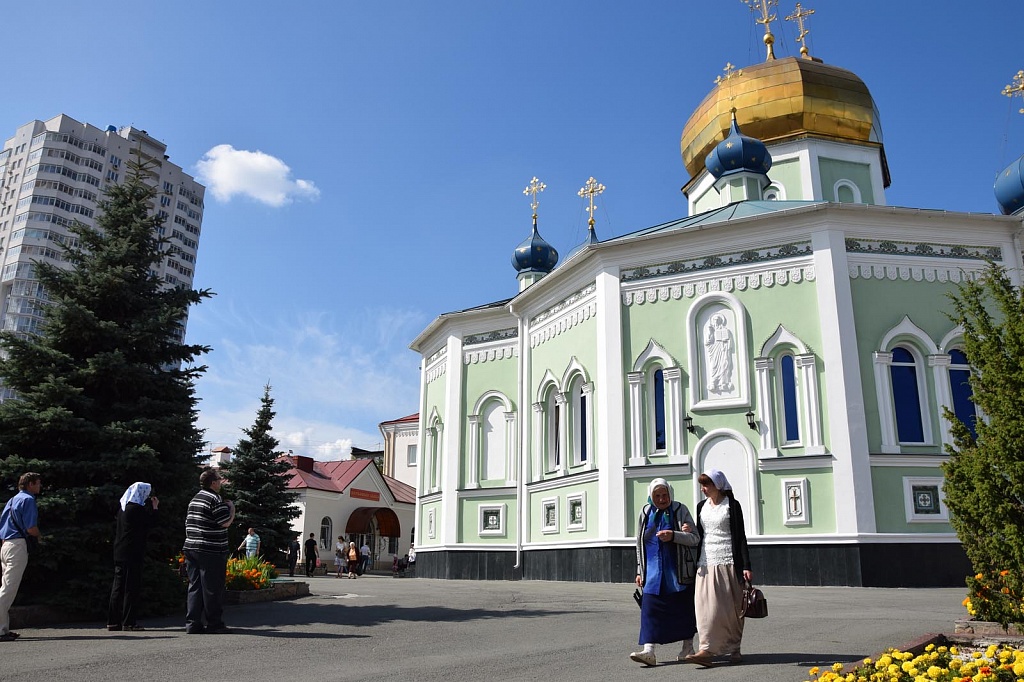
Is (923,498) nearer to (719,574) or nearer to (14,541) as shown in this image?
(719,574)

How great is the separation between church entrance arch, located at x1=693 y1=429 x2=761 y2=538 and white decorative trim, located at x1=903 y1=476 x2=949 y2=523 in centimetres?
266

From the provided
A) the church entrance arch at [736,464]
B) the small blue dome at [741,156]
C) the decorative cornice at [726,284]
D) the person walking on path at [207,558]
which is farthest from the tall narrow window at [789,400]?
the person walking on path at [207,558]

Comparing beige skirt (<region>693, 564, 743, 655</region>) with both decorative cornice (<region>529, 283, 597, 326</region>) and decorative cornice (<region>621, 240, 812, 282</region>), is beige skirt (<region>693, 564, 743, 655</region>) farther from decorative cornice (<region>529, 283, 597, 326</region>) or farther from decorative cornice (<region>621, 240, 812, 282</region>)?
decorative cornice (<region>529, 283, 597, 326</region>)

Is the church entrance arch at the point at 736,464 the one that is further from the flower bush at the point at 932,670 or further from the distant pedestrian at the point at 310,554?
the distant pedestrian at the point at 310,554

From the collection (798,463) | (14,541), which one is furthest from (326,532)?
(14,541)

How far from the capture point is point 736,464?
15.7m

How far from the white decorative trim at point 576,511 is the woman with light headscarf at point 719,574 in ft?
36.7

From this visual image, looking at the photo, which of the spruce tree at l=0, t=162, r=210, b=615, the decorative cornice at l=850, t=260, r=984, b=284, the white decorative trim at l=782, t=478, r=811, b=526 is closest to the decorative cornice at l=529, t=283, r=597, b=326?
the decorative cornice at l=850, t=260, r=984, b=284

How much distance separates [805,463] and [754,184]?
838cm

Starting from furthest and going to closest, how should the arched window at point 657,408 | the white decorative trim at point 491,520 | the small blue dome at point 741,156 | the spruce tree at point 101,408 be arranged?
the white decorative trim at point 491,520
the small blue dome at point 741,156
the arched window at point 657,408
the spruce tree at point 101,408

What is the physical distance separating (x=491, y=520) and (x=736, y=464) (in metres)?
7.53

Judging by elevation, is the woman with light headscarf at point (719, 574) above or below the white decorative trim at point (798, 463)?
below

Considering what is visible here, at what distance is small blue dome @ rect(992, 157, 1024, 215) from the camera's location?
23000 mm

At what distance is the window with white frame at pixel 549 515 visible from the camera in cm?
1848
